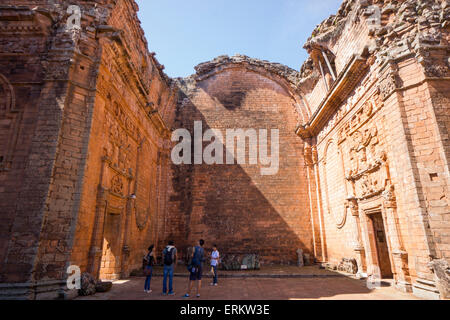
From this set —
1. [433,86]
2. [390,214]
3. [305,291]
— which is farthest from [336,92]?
[305,291]

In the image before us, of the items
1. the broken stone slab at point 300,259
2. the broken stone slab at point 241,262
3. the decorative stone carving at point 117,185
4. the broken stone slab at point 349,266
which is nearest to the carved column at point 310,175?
the broken stone slab at point 300,259

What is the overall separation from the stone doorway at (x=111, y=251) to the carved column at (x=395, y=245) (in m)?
8.53

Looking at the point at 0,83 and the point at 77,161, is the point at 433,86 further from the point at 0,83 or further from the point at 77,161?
the point at 0,83

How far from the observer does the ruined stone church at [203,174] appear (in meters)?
6.10

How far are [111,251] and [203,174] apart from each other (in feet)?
20.9

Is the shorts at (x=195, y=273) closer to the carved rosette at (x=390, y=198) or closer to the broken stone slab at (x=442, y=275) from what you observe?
the broken stone slab at (x=442, y=275)

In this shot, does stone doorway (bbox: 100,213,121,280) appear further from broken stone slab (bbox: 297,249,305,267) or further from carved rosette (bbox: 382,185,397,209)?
carved rosette (bbox: 382,185,397,209)

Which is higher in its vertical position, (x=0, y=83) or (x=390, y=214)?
(x=0, y=83)

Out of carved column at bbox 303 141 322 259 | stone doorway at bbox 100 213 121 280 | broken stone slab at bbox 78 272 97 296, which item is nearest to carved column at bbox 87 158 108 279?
broken stone slab at bbox 78 272 97 296

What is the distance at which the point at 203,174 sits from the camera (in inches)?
545

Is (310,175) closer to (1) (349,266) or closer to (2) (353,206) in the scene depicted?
(2) (353,206)

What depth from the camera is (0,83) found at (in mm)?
7020
